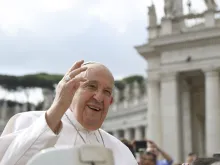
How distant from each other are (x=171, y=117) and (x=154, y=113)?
2.06 meters

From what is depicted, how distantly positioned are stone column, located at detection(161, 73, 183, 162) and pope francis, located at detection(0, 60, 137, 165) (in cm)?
2369

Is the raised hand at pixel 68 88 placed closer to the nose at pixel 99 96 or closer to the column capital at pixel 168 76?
the nose at pixel 99 96

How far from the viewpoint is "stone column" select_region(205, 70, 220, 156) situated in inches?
1035

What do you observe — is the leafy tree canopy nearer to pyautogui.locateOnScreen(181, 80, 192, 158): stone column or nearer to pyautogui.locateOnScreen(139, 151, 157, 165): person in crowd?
pyautogui.locateOnScreen(181, 80, 192, 158): stone column

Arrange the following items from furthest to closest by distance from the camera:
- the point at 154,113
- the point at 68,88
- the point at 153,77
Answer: the point at 153,77 < the point at 154,113 < the point at 68,88

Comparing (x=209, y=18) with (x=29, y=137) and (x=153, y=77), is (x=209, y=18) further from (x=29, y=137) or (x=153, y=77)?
(x=29, y=137)

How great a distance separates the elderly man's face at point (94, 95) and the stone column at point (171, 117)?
24.2 metres

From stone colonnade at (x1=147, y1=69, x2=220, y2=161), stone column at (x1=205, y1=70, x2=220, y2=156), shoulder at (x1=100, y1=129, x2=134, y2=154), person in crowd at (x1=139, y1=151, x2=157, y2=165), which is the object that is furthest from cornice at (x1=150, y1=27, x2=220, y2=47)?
shoulder at (x1=100, y1=129, x2=134, y2=154)

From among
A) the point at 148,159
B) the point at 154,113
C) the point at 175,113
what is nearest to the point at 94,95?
the point at 148,159

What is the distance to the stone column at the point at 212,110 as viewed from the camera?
2628cm

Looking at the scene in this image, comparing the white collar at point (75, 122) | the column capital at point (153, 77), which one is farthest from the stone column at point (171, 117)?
the white collar at point (75, 122)

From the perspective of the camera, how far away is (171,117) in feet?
90.4

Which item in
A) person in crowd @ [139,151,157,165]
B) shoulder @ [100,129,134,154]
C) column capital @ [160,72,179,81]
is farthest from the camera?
column capital @ [160,72,179,81]

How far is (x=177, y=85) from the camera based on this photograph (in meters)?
28.0
